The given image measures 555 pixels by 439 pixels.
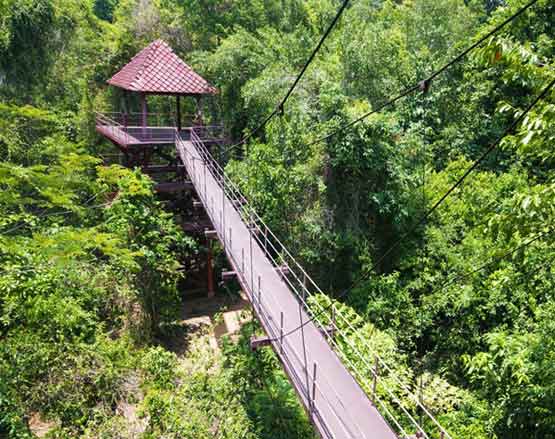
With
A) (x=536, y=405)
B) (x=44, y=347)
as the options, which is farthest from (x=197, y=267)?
(x=536, y=405)

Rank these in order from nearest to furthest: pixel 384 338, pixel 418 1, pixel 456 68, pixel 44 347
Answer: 1. pixel 44 347
2. pixel 384 338
3. pixel 456 68
4. pixel 418 1

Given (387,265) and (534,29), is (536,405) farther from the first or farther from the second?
(534,29)

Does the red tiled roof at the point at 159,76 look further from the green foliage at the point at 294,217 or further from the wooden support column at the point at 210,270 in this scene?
the wooden support column at the point at 210,270

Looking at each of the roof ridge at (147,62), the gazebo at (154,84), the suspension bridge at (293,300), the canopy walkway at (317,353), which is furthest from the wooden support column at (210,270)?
the roof ridge at (147,62)

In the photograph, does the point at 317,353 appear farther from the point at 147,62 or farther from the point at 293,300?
the point at 147,62

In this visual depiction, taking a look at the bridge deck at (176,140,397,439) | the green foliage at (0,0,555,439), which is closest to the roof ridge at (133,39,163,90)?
the green foliage at (0,0,555,439)

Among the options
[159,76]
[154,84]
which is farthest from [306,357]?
[159,76]
